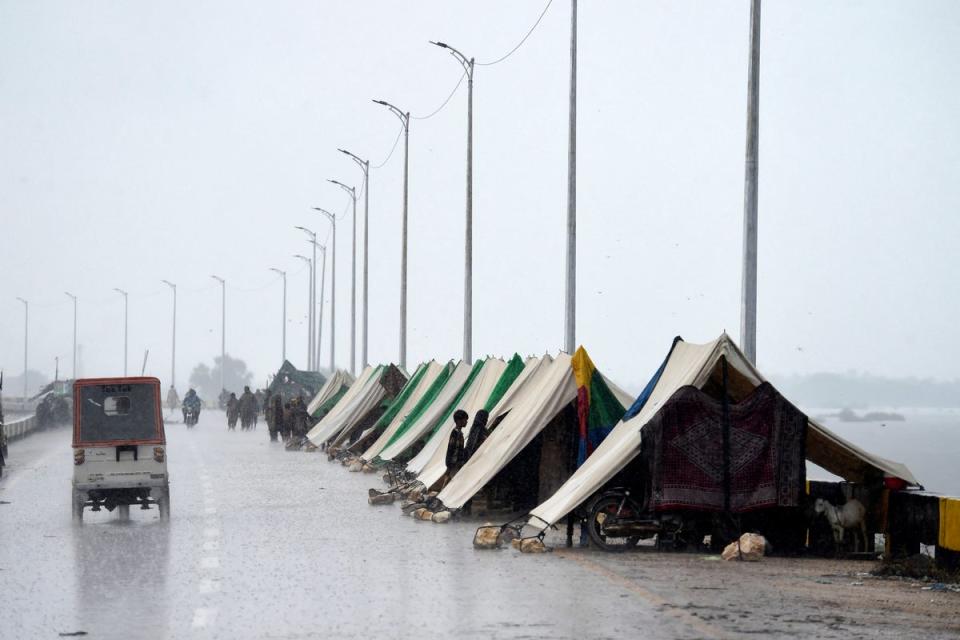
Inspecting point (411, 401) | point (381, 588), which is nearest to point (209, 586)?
point (381, 588)

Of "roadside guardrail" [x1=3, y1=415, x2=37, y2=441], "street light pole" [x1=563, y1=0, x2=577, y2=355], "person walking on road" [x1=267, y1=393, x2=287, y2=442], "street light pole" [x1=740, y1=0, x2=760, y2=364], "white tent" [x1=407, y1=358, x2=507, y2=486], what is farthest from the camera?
"roadside guardrail" [x1=3, y1=415, x2=37, y2=441]

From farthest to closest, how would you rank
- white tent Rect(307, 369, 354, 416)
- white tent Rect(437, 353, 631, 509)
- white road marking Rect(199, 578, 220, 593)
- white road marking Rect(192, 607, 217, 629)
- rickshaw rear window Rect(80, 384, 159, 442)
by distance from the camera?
white tent Rect(307, 369, 354, 416) → rickshaw rear window Rect(80, 384, 159, 442) → white tent Rect(437, 353, 631, 509) → white road marking Rect(199, 578, 220, 593) → white road marking Rect(192, 607, 217, 629)

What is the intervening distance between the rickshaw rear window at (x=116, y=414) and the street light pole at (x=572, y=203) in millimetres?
10224

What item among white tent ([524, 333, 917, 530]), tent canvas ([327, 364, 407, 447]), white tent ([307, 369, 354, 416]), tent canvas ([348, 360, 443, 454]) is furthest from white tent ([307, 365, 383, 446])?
white tent ([524, 333, 917, 530])

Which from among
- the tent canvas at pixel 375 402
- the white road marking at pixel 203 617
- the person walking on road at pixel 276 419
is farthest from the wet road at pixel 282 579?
the person walking on road at pixel 276 419

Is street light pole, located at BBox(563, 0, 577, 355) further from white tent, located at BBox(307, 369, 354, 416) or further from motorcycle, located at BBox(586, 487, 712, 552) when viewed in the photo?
white tent, located at BBox(307, 369, 354, 416)

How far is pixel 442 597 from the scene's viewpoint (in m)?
13.0

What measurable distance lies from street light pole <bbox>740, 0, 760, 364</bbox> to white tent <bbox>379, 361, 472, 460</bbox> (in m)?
10.2

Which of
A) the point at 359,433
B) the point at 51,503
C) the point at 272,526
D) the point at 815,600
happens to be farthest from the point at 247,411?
the point at 815,600

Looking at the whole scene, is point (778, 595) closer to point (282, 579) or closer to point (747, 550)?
point (747, 550)

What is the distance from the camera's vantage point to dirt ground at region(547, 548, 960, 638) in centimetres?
1129

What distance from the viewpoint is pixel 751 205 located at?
2055cm

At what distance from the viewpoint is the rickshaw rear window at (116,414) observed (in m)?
21.2

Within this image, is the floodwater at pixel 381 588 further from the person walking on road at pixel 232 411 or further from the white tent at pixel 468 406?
the person walking on road at pixel 232 411
